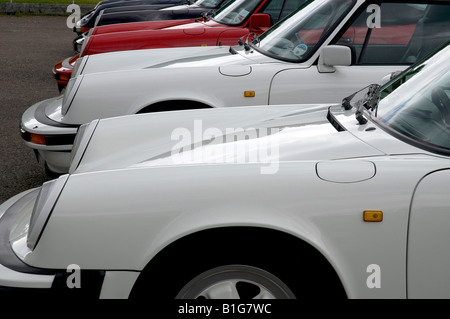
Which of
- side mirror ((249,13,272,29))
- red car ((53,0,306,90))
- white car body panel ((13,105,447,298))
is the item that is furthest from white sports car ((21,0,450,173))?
white car body panel ((13,105,447,298))

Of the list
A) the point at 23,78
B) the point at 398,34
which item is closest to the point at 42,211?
the point at 398,34

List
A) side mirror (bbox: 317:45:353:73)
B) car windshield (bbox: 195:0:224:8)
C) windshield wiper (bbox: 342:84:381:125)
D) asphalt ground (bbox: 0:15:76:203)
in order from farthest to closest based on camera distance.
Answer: car windshield (bbox: 195:0:224:8)
asphalt ground (bbox: 0:15:76:203)
side mirror (bbox: 317:45:353:73)
windshield wiper (bbox: 342:84:381:125)

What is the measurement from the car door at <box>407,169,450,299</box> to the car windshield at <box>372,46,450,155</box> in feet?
0.63

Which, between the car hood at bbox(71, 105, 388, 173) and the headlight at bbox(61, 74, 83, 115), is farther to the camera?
the headlight at bbox(61, 74, 83, 115)

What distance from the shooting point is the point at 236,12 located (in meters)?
7.66

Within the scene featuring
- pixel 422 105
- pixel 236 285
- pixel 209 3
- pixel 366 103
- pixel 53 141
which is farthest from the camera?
pixel 209 3

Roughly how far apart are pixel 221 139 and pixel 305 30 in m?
2.42

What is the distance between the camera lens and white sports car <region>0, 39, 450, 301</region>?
7.97ft

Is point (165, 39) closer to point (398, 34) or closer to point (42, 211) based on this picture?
point (398, 34)

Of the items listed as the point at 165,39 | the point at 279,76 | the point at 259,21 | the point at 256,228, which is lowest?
the point at 165,39

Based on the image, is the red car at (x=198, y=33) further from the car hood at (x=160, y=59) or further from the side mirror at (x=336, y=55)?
the side mirror at (x=336, y=55)

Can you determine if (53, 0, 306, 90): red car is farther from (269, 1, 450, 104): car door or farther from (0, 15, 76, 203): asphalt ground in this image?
(269, 1, 450, 104): car door

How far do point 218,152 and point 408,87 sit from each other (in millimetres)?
938
